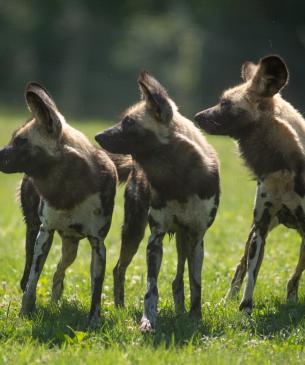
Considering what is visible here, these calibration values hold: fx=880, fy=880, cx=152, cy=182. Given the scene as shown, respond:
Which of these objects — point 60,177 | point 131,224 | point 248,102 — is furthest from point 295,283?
point 60,177

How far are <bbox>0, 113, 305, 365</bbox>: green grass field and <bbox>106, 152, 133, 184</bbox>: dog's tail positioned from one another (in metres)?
0.82

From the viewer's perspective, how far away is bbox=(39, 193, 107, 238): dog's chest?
18.4ft

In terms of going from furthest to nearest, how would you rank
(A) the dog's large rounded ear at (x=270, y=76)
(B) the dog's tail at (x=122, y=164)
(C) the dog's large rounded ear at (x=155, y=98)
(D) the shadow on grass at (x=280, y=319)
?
1. (B) the dog's tail at (x=122, y=164)
2. (A) the dog's large rounded ear at (x=270, y=76)
3. (C) the dog's large rounded ear at (x=155, y=98)
4. (D) the shadow on grass at (x=280, y=319)

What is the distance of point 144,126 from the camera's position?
5543 mm

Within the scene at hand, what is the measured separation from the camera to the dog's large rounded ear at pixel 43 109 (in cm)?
545

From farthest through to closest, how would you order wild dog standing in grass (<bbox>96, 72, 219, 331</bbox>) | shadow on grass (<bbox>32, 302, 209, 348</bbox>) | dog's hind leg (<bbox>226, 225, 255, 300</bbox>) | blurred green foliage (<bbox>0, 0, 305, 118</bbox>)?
blurred green foliage (<bbox>0, 0, 305, 118</bbox>), dog's hind leg (<bbox>226, 225, 255, 300</bbox>), wild dog standing in grass (<bbox>96, 72, 219, 331</bbox>), shadow on grass (<bbox>32, 302, 209, 348</bbox>)

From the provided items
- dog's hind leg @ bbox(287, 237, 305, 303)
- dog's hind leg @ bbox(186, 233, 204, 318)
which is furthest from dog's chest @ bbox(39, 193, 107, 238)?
dog's hind leg @ bbox(287, 237, 305, 303)

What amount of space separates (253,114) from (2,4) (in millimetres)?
27271

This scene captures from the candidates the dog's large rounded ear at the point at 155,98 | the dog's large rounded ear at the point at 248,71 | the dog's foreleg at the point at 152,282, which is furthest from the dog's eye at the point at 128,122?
the dog's large rounded ear at the point at 248,71

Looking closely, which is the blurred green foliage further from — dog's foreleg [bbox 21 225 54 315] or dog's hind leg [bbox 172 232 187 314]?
dog's foreleg [bbox 21 225 54 315]

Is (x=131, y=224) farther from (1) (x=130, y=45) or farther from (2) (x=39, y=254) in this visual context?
(1) (x=130, y=45)

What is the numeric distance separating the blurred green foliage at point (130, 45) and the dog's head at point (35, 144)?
18.4m

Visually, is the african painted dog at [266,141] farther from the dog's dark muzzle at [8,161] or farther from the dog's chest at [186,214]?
the dog's dark muzzle at [8,161]

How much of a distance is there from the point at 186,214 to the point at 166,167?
0.32 meters
